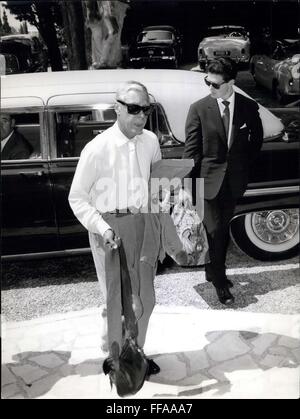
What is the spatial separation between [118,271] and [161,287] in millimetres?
1022

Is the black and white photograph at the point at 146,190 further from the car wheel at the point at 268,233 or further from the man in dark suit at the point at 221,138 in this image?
the car wheel at the point at 268,233

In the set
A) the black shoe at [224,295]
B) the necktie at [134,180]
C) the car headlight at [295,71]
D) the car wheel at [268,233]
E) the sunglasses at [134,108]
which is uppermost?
the car headlight at [295,71]

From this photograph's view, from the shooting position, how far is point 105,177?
10.8 ft

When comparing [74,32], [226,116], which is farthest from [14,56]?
[226,116]

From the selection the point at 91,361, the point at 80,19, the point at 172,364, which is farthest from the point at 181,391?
the point at 80,19

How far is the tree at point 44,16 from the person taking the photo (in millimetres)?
3625

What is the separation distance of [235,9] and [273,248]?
2294mm

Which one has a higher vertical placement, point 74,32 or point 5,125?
point 74,32

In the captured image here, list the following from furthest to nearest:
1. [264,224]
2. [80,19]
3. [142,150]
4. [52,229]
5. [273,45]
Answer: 1. [264,224]
2. [52,229]
3. [273,45]
4. [80,19]
5. [142,150]

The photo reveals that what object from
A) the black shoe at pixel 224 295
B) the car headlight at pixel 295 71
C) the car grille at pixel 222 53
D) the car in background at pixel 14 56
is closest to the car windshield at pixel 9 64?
the car in background at pixel 14 56

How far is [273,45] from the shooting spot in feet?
12.8

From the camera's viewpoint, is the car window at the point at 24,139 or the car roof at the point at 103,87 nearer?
the car roof at the point at 103,87

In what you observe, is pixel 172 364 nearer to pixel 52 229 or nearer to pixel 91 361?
pixel 91 361

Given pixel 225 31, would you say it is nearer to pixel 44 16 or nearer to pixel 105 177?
pixel 44 16
